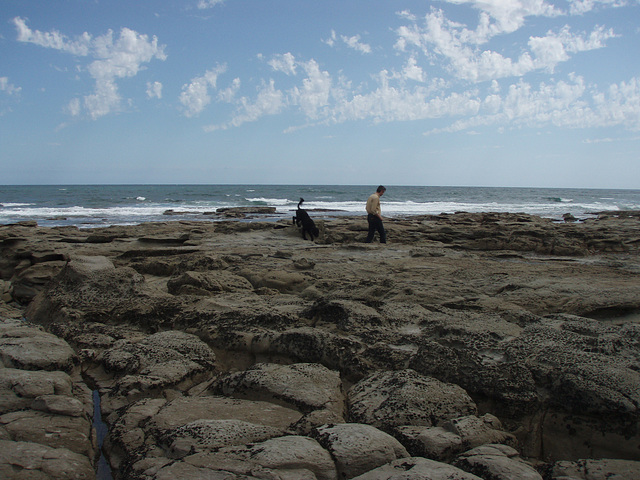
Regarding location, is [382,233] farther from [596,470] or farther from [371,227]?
[596,470]

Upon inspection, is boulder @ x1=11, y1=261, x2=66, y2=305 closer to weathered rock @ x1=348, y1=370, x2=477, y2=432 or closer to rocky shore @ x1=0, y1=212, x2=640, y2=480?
rocky shore @ x1=0, y1=212, x2=640, y2=480

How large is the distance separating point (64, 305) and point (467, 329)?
3856mm

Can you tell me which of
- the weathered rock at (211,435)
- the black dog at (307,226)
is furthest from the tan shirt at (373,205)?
the weathered rock at (211,435)

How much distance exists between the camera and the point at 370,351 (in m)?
3.20

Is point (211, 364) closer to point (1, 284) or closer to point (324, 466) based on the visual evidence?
point (324, 466)

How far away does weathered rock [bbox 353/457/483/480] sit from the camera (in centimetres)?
178

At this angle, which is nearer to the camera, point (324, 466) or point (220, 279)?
point (324, 466)

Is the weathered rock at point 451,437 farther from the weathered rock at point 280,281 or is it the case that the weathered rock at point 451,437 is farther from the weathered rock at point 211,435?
the weathered rock at point 280,281

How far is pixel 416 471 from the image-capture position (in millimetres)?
1831

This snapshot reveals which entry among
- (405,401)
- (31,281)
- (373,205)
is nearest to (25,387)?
(405,401)

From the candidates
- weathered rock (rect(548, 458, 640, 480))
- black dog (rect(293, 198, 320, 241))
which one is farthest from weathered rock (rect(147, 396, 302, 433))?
black dog (rect(293, 198, 320, 241))

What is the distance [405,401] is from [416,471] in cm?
70

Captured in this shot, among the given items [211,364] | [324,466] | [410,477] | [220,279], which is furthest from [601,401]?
[220,279]

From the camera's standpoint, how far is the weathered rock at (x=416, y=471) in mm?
1784
